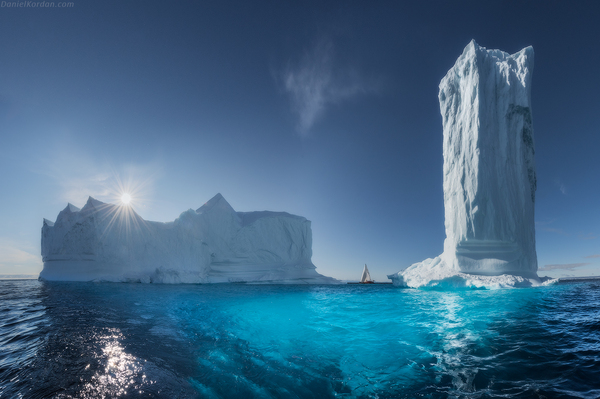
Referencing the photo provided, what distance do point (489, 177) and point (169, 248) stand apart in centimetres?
2940

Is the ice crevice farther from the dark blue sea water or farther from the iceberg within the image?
the iceberg

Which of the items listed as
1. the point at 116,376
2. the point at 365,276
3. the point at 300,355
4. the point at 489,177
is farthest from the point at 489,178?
the point at 365,276

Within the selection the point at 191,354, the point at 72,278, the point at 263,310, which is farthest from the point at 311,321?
the point at 72,278

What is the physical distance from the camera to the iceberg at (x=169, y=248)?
25484mm

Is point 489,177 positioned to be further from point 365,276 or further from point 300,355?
point 365,276

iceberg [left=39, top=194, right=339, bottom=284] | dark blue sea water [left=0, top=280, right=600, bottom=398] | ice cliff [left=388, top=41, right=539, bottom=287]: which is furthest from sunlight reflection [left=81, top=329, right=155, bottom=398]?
iceberg [left=39, top=194, right=339, bottom=284]

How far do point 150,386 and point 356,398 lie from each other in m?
2.46

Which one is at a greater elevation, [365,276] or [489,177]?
[489,177]

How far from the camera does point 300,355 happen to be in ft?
14.8

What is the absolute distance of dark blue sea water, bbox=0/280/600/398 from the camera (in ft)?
9.96

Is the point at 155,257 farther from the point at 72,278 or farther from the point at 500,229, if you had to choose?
the point at 500,229

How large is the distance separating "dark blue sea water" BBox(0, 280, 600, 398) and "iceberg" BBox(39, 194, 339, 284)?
20793mm

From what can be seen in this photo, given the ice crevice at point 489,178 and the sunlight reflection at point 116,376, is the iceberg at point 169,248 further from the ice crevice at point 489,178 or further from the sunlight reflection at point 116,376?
the sunlight reflection at point 116,376

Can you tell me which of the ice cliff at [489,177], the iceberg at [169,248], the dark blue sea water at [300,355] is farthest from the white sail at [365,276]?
the dark blue sea water at [300,355]
